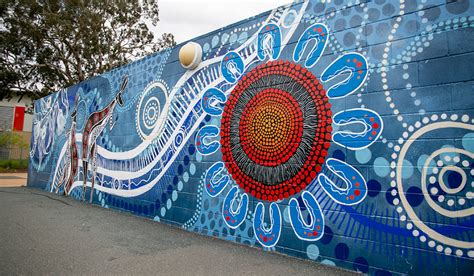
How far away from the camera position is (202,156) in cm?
503

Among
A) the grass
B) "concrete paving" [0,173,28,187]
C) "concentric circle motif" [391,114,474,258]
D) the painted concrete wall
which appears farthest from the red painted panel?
"concentric circle motif" [391,114,474,258]

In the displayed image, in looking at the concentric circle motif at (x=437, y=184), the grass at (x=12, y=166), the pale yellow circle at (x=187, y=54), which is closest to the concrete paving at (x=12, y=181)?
the grass at (x=12, y=166)

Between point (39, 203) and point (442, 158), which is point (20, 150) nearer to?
point (39, 203)

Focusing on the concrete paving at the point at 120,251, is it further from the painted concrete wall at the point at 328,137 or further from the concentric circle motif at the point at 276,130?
the concentric circle motif at the point at 276,130

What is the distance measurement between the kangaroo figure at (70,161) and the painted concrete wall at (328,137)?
330 cm

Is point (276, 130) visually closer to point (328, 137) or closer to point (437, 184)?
point (328, 137)

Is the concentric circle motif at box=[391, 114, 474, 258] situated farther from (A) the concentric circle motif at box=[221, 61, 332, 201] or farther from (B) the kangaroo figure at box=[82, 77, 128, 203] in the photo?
(B) the kangaroo figure at box=[82, 77, 128, 203]

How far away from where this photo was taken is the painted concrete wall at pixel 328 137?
2855mm

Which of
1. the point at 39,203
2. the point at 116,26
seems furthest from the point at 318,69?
the point at 116,26

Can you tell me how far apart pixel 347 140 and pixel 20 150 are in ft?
84.8

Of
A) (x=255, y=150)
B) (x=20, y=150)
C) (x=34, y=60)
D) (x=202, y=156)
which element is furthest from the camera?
(x=20, y=150)

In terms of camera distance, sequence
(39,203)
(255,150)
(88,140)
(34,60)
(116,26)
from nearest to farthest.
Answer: (255,150), (39,203), (88,140), (34,60), (116,26)

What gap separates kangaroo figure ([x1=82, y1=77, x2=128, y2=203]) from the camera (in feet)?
24.0

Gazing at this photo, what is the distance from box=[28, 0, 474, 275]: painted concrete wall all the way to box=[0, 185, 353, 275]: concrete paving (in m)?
0.30
